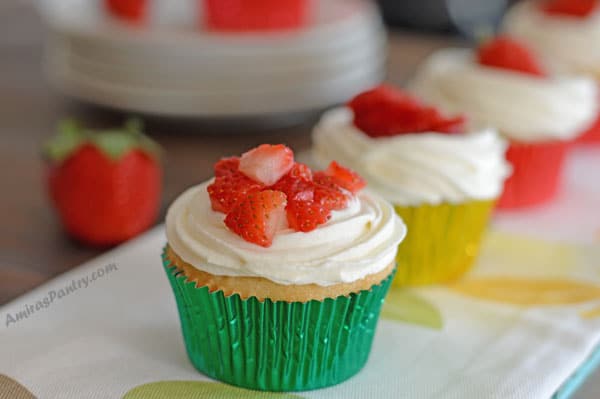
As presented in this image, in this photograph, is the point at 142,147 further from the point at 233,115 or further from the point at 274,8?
the point at 274,8

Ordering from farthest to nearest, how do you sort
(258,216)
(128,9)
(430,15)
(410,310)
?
1. (430,15)
2. (128,9)
3. (410,310)
4. (258,216)

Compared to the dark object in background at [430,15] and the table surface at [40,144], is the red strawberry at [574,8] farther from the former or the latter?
the dark object in background at [430,15]

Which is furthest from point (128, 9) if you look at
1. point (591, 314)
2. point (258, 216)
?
point (591, 314)

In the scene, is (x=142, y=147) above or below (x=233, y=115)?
above

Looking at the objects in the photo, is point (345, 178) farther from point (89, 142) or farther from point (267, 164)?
point (89, 142)

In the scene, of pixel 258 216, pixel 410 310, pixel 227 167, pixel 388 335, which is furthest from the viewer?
pixel 410 310

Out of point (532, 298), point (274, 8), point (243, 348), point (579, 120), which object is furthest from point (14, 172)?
point (579, 120)

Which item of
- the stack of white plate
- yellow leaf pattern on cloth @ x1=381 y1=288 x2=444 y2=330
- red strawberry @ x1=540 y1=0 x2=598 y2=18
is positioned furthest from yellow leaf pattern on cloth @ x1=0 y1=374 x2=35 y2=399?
red strawberry @ x1=540 y1=0 x2=598 y2=18

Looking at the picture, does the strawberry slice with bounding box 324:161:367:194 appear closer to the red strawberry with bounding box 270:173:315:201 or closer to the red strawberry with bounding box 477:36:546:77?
the red strawberry with bounding box 270:173:315:201
